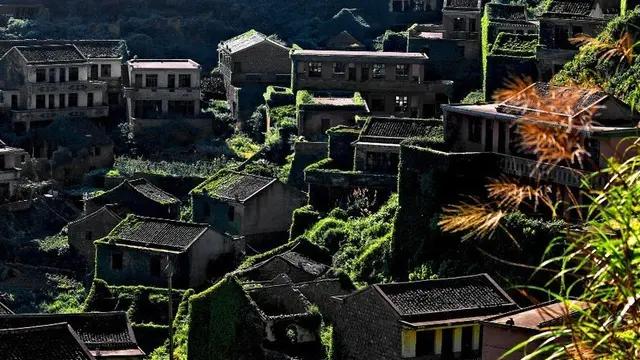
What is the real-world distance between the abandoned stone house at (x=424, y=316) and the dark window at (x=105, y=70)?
41141 mm

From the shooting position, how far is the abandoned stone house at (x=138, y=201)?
61000 millimetres

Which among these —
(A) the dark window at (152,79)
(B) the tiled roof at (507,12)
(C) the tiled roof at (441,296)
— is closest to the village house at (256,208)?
(B) the tiled roof at (507,12)

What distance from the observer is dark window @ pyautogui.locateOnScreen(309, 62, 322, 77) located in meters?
67.8

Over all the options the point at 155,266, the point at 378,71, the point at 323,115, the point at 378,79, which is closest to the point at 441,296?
the point at 155,266

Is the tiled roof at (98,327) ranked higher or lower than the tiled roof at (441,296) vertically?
lower

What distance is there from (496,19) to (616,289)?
56.7m

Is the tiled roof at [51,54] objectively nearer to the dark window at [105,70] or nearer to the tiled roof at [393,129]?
the dark window at [105,70]

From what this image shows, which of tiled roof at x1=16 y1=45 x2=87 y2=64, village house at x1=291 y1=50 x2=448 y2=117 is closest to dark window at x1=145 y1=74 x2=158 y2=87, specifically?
tiled roof at x1=16 y1=45 x2=87 y2=64

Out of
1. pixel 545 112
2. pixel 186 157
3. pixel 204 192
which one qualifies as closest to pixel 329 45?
pixel 186 157

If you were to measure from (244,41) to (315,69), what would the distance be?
9.04 metres

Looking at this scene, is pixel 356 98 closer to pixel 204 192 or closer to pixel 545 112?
pixel 204 192

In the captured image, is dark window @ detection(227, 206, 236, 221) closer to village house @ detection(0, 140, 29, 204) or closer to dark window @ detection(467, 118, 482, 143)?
village house @ detection(0, 140, 29, 204)

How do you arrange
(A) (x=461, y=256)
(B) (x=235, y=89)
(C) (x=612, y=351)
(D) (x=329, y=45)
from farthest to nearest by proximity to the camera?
1. (D) (x=329, y=45)
2. (B) (x=235, y=89)
3. (A) (x=461, y=256)
4. (C) (x=612, y=351)

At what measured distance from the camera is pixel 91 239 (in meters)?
60.0
